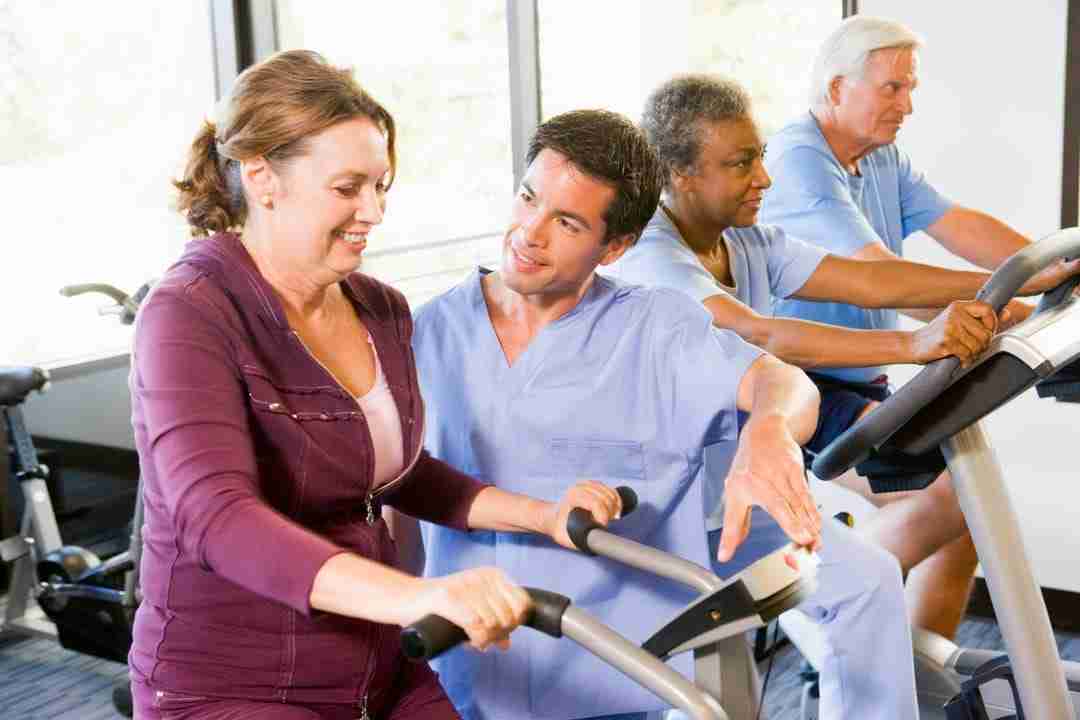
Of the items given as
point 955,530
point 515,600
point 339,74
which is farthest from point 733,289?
point 515,600

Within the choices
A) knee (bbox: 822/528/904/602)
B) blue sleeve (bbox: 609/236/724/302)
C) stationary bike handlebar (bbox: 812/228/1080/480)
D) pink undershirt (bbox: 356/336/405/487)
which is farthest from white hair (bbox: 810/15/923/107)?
pink undershirt (bbox: 356/336/405/487)

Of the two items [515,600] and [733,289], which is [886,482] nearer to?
[733,289]

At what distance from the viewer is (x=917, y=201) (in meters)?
3.19

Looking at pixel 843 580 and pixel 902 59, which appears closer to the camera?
pixel 843 580

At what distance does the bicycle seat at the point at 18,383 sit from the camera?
3334 mm

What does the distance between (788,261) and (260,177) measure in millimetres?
1336

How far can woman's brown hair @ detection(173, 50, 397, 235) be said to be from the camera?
59.6 inches

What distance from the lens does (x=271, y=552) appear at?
1268 mm

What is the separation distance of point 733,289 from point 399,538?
870 mm

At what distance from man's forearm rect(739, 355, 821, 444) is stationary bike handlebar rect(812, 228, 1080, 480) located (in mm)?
214

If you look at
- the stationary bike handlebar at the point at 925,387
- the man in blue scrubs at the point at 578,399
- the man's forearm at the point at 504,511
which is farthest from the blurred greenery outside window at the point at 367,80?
the man's forearm at the point at 504,511

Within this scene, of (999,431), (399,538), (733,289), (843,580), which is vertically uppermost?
(733,289)

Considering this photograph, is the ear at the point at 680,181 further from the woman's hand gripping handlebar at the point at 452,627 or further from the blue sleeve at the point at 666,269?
the woman's hand gripping handlebar at the point at 452,627

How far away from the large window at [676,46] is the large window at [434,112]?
23 cm
